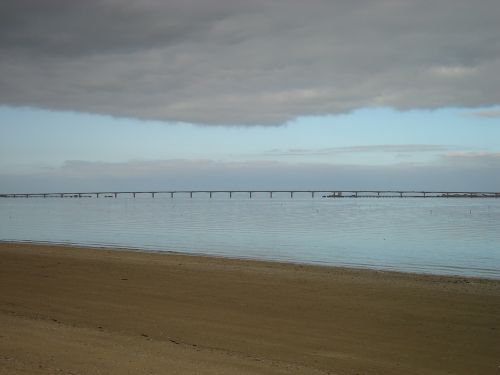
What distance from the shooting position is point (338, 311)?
10633 mm

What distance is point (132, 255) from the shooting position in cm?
2205

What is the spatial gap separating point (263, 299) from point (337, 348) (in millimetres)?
4028

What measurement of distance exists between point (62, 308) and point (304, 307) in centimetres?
480

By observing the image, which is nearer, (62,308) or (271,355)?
(271,355)

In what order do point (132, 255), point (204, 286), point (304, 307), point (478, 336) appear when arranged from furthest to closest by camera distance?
1. point (132, 255)
2. point (204, 286)
3. point (304, 307)
4. point (478, 336)

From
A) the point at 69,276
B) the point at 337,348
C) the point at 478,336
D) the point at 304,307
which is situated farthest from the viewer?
the point at 69,276

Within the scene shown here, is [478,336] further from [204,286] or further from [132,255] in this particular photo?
[132,255]

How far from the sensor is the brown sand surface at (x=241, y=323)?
671 centimetres

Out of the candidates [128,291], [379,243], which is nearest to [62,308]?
[128,291]

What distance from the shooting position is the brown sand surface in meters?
6.71

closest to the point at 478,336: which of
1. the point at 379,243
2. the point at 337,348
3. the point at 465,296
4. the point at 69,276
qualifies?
the point at 337,348

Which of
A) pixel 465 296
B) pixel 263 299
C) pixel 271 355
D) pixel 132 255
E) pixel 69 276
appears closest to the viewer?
pixel 271 355

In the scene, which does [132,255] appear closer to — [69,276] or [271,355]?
[69,276]

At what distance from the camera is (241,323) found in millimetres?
9438
